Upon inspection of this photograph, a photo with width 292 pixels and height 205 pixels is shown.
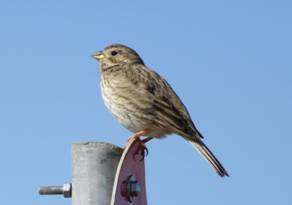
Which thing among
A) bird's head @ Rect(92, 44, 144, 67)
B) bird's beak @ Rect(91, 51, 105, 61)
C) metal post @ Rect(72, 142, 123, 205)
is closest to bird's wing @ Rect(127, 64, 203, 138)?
bird's head @ Rect(92, 44, 144, 67)

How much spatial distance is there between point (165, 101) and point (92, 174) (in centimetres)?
478

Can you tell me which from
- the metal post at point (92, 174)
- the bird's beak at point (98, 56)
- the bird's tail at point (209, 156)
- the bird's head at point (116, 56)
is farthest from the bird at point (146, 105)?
the metal post at point (92, 174)

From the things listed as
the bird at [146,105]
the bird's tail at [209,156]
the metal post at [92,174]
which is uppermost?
the bird at [146,105]

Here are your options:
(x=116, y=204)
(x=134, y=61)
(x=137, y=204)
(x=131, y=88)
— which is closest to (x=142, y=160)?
(x=137, y=204)

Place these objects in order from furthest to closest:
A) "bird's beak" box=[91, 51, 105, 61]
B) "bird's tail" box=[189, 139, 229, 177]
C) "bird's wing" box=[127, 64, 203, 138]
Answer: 1. "bird's beak" box=[91, 51, 105, 61]
2. "bird's wing" box=[127, 64, 203, 138]
3. "bird's tail" box=[189, 139, 229, 177]

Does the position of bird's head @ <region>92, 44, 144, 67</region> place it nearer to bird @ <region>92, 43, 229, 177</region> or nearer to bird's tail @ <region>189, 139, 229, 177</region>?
bird @ <region>92, 43, 229, 177</region>

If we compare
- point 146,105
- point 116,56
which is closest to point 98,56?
point 116,56

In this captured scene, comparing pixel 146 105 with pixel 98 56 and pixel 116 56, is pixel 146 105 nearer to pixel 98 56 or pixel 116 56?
pixel 116 56

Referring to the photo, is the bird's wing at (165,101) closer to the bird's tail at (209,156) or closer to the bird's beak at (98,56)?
the bird's tail at (209,156)

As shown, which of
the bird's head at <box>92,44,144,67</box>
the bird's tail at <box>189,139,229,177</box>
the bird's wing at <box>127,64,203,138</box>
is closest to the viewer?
the bird's tail at <box>189,139,229,177</box>

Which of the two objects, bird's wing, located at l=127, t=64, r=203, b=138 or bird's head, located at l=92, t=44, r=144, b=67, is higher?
bird's head, located at l=92, t=44, r=144, b=67

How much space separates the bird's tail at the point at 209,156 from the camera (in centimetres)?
727

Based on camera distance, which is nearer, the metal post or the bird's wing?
the metal post

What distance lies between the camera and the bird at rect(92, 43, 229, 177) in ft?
28.0
